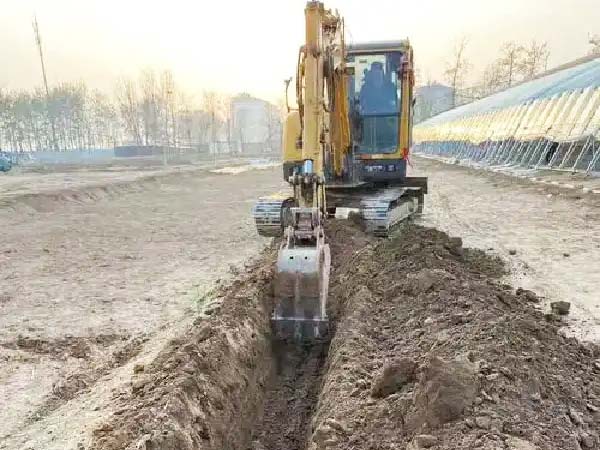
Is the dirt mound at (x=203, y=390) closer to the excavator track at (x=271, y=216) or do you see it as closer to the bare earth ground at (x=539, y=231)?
the bare earth ground at (x=539, y=231)

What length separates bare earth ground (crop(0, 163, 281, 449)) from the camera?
481 centimetres

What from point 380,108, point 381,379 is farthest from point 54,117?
point 381,379

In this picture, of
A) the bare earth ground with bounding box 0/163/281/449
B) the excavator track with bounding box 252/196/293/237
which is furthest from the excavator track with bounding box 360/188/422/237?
the bare earth ground with bounding box 0/163/281/449

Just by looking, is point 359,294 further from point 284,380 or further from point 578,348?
point 578,348

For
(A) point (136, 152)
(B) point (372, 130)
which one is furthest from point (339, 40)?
(A) point (136, 152)

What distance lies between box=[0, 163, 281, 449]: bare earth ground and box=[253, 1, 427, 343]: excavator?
1662 mm

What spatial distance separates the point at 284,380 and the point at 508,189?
604 inches

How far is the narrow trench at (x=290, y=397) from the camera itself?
4457 mm

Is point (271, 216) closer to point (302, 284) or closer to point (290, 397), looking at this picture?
point (302, 284)

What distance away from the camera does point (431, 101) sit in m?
99.2

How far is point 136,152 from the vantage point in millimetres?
71125

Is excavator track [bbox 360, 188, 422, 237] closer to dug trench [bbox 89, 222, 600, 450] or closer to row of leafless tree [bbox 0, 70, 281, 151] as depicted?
dug trench [bbox 89, 222, 600, 450]

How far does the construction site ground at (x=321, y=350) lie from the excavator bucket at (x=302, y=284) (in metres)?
0.20

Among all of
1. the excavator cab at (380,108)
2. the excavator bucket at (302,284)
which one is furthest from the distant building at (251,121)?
the excavator bucket at (302,284)
